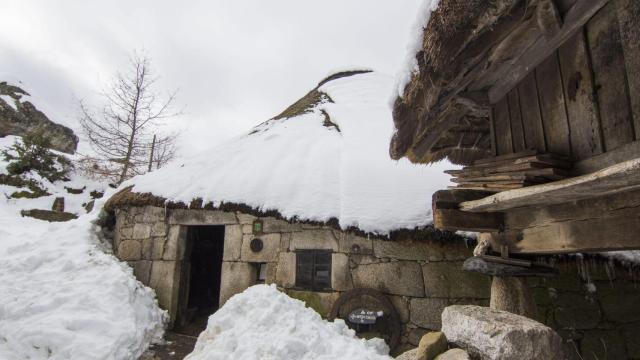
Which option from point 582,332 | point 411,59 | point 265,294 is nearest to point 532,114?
point 411,59

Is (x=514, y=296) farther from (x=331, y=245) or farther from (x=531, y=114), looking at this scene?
(x=331, y=245)

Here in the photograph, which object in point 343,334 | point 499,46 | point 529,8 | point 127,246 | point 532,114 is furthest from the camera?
point 127,246

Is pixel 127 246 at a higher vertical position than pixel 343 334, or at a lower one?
higher

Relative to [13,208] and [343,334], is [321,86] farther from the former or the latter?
[13,208]

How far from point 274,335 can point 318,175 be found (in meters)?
2.41

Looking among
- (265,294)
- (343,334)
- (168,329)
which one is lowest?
(168,329)

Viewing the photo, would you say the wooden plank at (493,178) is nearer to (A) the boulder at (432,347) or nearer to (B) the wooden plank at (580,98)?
(B) the wooden plank at (580,98)

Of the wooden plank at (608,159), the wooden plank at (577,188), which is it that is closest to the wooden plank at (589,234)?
the wooden plank at (577,188)

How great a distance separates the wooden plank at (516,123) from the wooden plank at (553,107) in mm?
204

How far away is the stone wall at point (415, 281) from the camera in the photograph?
367 cm

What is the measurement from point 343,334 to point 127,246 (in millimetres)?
4500

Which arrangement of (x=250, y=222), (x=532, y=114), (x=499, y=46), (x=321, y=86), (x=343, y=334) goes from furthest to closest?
(x=321, y=86) < (x=250, y=222) < (x=343, y=334) < (x=532, y=114) < (x=499, y=46)

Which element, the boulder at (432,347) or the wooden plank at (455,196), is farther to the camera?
the wooden plank at (455,196)

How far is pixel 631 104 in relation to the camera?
1618mm
